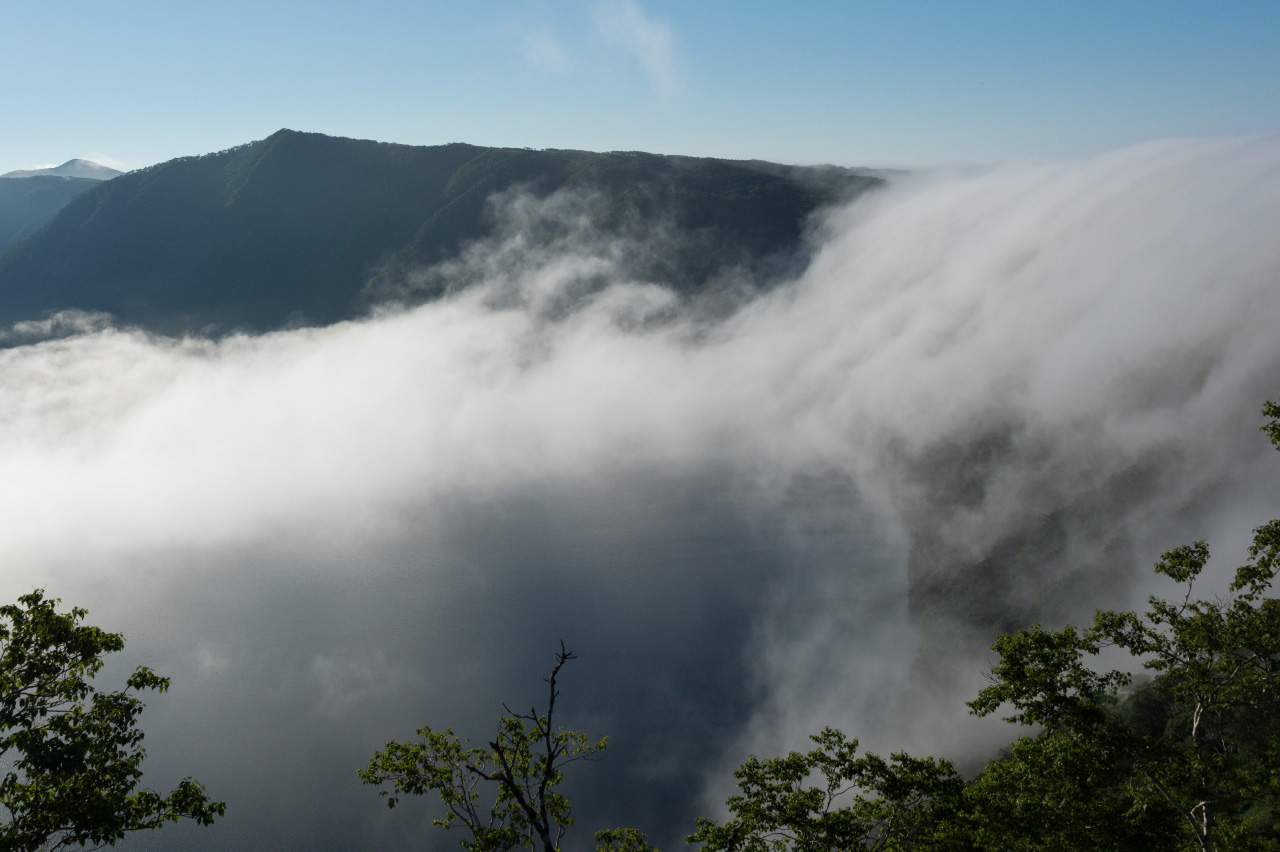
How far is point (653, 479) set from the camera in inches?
6294

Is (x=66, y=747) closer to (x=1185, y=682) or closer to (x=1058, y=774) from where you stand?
(x=1058, y=774)

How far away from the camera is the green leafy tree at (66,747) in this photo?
11.2 meters

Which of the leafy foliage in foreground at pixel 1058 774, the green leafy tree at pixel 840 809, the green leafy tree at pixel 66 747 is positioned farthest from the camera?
the green leafy tree at pixel 840 809

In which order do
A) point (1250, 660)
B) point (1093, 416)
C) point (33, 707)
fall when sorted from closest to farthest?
point (33, 707) < point (1250, 660) < point (1093, 416)

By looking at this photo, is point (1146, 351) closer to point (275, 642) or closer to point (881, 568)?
point (881, 568)

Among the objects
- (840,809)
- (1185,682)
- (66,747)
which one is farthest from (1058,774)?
(66,747)

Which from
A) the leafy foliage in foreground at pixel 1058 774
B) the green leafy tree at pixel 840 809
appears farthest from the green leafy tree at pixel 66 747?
the green leafy tree at pixel 840 809

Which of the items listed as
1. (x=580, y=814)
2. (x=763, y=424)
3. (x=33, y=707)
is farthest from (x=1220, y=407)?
(x=33, y=707)

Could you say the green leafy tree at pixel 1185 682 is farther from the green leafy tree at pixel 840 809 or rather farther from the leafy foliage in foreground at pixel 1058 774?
the green leafy tree at pixel 840 809

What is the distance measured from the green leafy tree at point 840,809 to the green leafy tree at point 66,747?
33.1 ft

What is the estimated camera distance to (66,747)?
12.3m

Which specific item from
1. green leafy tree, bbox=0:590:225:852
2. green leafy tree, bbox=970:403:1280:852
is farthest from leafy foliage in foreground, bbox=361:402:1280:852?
green leafy tree, bbox=0:590:225:852

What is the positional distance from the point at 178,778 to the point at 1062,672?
280ft

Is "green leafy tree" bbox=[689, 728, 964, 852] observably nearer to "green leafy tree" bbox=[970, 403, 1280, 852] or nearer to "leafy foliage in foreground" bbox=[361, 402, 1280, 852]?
"leafy foliage in foreground" bbox=[361, 402, 1280, 852]
